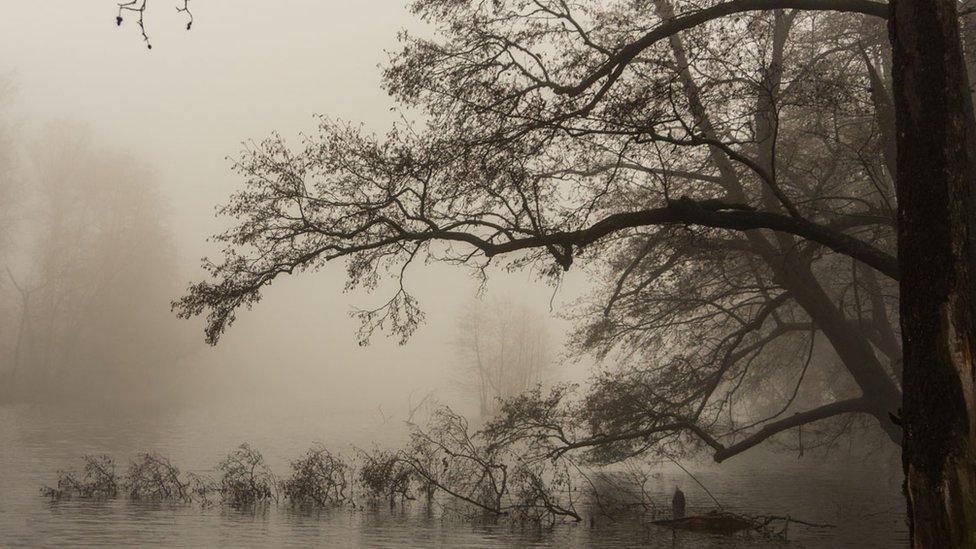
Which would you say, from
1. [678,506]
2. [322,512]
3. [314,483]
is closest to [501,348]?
[314,483]

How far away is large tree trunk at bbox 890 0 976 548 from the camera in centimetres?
743

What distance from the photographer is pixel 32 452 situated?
28.7m

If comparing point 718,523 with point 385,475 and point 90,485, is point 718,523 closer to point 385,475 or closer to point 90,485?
point 385,475

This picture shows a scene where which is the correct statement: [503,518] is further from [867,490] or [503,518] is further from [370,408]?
[370,408]

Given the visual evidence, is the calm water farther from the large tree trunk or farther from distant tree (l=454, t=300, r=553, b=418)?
distant tree (l=454, t=300, r=553, b=418)

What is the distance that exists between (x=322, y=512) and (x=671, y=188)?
10.8 m

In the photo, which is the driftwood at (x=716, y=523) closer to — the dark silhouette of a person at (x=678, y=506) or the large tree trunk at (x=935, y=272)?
the dark silhouette of a person at (x=678, y=506)

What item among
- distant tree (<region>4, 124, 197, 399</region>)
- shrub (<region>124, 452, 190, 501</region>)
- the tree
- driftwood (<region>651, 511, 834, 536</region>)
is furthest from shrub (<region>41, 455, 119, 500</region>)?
distant tree (<region>4, 124, 197, 399</region>)

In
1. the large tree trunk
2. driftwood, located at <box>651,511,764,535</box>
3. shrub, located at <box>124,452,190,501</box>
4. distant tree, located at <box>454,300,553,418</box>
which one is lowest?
driftwood, located at <box>651,511,764,535</box>

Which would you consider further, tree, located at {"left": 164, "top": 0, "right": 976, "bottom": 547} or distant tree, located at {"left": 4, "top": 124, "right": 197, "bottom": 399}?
distant tree, located at {"left": 4, "top": 124, "right": 197, "bottom": 399}

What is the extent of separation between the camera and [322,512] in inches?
805

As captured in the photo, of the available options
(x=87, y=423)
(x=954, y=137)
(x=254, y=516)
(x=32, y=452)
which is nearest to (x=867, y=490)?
(x=254, y=516)

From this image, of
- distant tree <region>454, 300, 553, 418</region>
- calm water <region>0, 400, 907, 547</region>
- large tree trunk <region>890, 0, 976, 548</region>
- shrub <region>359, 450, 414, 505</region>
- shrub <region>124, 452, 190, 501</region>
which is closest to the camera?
large tree trunk <region>890, 0, 976, 548</region>

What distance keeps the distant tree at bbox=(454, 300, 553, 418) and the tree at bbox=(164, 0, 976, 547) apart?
40017mm
